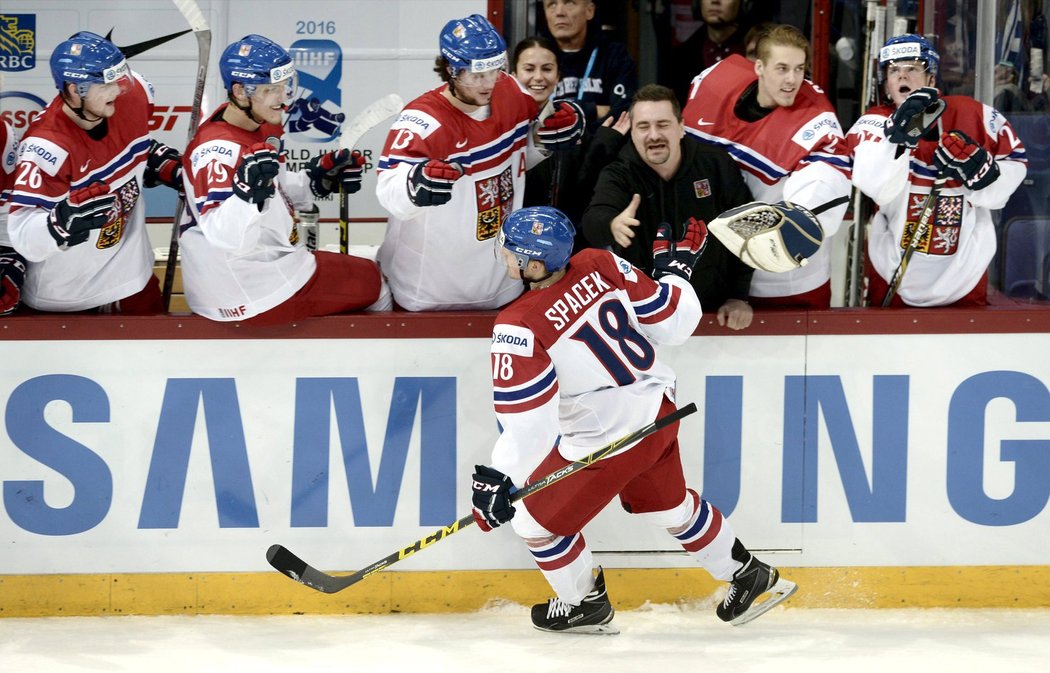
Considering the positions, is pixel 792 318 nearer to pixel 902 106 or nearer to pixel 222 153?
pixel 902 106

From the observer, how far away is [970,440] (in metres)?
4.20

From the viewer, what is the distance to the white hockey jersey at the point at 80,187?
3875 mm

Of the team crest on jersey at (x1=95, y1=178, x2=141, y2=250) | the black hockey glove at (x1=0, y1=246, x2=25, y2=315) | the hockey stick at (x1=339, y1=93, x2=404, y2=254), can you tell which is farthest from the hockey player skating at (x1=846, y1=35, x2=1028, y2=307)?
the black hockey glove at (x1=0, y1=246, x2=25, y2=315)

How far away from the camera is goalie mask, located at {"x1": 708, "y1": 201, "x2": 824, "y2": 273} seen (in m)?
3.85

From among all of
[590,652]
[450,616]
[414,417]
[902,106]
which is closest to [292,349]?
[414,417]

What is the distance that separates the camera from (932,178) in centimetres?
421

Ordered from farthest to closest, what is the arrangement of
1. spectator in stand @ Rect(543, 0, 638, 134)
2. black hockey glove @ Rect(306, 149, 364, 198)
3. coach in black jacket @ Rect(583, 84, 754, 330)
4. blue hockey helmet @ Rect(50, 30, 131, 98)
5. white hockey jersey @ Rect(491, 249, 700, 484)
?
spectator in stand @ Rect(543, 0, 638, 134), black hockey glove @ Rect(306, 149, 364, 198), coach in black jacket @ Rect(583, 84, 754, 330), blue hockey helmet @ Rect(50, 30, 131, 98), white hockey jersey @ Rect(491, 249, 700, 484)

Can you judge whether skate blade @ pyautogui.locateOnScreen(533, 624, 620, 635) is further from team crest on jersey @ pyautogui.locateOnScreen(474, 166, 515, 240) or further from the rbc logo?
the rbc logo

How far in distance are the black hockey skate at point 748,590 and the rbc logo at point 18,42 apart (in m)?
3.76

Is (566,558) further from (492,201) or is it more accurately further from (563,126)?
(563,126)

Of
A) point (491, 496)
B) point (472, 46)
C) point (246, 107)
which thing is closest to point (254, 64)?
point (246, 107)

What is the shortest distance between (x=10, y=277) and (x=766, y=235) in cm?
216

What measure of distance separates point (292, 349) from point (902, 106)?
6.15 ft

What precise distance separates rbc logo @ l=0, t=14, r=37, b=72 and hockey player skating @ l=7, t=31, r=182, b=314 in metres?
1.92
